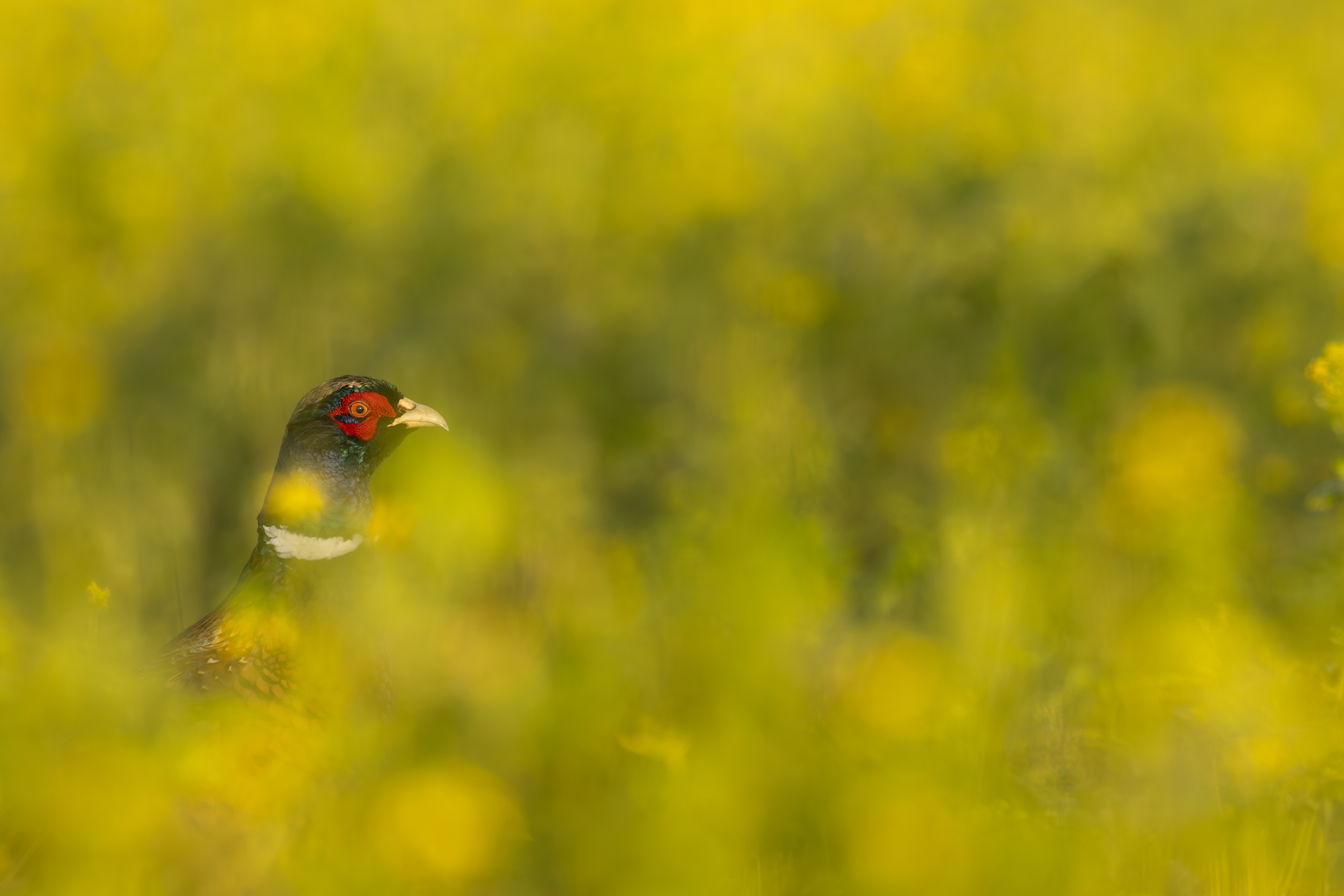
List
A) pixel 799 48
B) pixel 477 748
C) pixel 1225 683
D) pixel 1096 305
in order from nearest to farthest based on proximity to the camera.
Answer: pixel 1225 683
pixel 477 748
pixel 1096 305
pixel 799 48

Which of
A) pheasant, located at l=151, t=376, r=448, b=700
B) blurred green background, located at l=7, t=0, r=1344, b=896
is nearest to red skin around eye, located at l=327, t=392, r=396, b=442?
pheasant, located at l=151, t=376, r=448, b=700

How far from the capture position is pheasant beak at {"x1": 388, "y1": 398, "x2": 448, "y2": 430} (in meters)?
2.20

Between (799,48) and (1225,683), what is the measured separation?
3385 millimetres

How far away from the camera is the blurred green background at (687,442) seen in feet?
6.38

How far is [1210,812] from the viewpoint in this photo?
Result: 86.7 inches

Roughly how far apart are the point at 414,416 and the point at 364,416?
87 mm

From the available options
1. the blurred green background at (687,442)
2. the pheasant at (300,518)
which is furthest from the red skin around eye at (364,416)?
the blurred green background at (687,442)

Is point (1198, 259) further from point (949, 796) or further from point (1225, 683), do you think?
point (949, 796)

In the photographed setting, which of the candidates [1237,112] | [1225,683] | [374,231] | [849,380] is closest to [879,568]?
[849,380]

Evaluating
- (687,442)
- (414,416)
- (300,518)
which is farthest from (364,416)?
(687,442)

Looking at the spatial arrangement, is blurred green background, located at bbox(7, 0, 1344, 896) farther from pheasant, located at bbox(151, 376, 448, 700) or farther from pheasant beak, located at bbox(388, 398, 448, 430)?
pheasant beak, located at bbox(388, 398, 448, 430)

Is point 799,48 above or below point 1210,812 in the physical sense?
above

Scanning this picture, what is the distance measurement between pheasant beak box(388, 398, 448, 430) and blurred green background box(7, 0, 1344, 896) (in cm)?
26

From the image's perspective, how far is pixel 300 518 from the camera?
2129 millimetres
